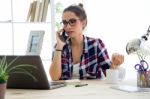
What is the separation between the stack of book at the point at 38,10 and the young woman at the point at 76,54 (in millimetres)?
980

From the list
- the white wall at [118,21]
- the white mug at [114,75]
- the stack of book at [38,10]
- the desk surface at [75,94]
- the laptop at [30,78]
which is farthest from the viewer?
the white wall at [118,21]

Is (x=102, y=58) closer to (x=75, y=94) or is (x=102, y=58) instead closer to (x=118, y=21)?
(x=75, y=94)

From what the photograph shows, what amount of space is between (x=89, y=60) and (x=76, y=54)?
0.12 m

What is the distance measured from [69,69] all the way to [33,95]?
3.00 feet

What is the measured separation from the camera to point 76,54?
8.32 ft

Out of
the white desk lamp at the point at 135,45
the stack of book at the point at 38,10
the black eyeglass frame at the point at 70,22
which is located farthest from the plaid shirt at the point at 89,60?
the stack of book at the point at 38,10

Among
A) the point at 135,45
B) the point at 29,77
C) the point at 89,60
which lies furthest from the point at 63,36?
the point at 29,77

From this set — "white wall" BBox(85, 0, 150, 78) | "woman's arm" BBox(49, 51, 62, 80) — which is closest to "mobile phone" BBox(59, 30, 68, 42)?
"woman's arm" BBox(49, 51, 62, 80)

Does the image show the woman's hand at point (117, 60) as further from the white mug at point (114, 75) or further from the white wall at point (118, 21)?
the white wall at point (118, 21)

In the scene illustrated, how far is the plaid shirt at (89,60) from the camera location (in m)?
2.43

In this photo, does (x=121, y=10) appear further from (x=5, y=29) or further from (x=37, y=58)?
(x=37, y=58)

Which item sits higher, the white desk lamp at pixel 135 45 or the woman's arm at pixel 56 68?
the white desk lamp at pixel 135 45

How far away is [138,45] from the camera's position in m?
1.86

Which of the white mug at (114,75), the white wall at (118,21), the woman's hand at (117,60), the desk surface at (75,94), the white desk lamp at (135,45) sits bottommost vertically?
the desk surface at (75,94)
